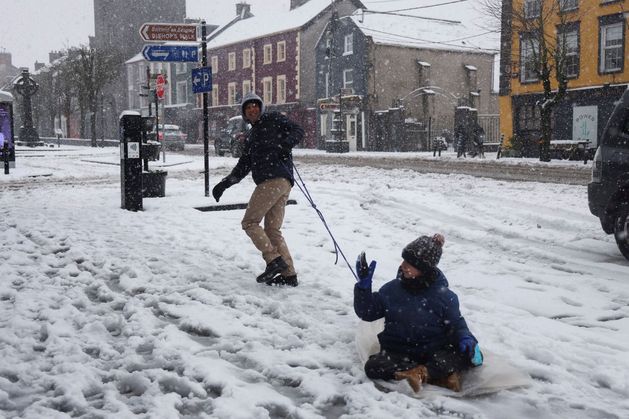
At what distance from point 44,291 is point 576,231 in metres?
6.98

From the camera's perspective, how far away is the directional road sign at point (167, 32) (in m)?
10.8

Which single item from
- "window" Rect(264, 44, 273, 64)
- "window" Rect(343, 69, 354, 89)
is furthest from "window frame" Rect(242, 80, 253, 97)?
"window" Rect(343, 69, 354, 89)

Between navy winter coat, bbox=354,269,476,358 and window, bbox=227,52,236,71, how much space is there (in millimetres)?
54533

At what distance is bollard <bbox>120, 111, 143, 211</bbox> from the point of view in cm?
1044

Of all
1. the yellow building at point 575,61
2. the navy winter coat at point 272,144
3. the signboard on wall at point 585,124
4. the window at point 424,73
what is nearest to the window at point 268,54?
the window at point 424,73

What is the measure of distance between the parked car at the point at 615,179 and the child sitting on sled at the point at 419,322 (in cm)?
402

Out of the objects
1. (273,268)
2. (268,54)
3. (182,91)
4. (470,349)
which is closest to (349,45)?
(268,54)

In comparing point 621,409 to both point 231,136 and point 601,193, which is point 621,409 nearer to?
point 601,193

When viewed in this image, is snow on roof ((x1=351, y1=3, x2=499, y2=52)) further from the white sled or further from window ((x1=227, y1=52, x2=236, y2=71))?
the white sled

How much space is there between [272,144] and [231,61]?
2078 inches

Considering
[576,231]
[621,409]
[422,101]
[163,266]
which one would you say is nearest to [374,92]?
[422,101]

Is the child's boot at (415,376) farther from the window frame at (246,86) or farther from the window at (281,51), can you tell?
the window frame at (246,86)

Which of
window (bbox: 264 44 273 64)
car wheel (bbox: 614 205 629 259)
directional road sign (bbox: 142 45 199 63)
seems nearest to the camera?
car wheel (bbox: 614 205 629 259)

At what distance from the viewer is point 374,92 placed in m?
43.1
